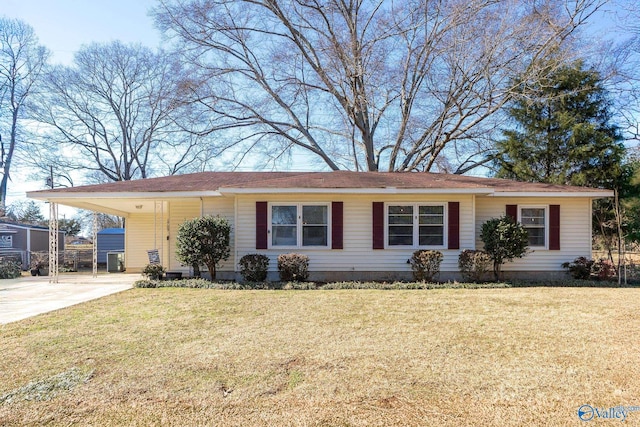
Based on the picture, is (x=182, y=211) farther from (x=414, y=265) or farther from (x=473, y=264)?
(x=473, y=264)

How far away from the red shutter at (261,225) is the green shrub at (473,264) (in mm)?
5297

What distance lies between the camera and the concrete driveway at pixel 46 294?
253 inches

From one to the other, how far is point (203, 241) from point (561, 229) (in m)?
10.0

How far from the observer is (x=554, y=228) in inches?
408

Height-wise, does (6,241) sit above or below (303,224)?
below

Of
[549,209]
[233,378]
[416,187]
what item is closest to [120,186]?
[416,187]

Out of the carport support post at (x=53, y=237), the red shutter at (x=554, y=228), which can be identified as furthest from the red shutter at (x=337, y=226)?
the carport support post at (x=53, y=237)

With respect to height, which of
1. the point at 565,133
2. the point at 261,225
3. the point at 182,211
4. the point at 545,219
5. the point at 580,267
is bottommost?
the point at 580,267

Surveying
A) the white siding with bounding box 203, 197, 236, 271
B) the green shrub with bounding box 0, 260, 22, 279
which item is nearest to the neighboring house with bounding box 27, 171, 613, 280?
the white siding with bounding box 203, 197, 236, 271

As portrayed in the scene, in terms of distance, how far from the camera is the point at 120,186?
34.9 feet

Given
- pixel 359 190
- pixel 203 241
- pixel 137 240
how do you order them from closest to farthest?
pixel 203 241 < pixel 359 190 < pixel 137 240

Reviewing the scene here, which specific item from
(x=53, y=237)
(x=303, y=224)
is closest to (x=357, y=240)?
(x=303, y=224)

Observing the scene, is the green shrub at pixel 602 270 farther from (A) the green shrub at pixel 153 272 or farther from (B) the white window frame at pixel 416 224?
(A) the green shrub at pixel 153 272

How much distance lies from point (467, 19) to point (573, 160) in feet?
23.1
